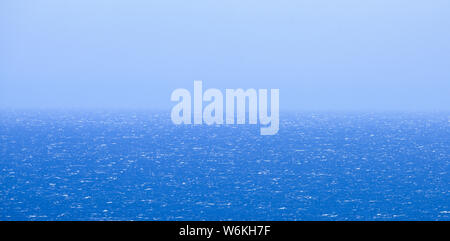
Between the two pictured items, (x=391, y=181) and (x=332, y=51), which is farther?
(x=332, y=51)

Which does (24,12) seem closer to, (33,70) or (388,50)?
(33,70)

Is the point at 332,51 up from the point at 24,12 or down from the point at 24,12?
down

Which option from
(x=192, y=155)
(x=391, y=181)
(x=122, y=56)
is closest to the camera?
(x=391, y=181)

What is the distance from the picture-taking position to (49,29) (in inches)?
5113

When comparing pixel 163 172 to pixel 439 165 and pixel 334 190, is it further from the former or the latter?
pixel 439 165

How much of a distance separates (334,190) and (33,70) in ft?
315

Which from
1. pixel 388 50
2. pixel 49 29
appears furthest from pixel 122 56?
pixel 388 50

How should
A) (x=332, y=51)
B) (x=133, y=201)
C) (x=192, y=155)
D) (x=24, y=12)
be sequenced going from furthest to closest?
(x=24, y=12) → (x=332, y=51) → (x=192, y=155) → (x=133, y=201)

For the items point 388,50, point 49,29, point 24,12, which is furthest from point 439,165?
point 24,12

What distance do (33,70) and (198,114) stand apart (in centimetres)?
3793

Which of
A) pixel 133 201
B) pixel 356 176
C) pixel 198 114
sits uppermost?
pixel 198 114

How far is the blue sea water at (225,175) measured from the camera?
47812 millimetres

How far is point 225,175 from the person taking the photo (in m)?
60.2

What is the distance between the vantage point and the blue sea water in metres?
47.8
